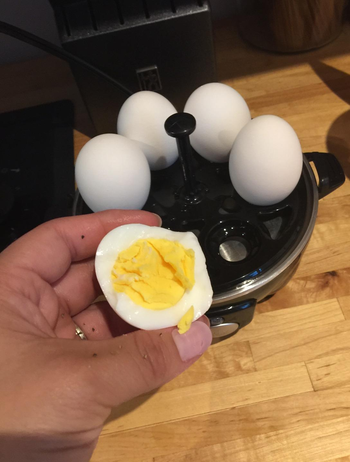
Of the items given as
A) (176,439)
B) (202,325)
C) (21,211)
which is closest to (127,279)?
(202,325)

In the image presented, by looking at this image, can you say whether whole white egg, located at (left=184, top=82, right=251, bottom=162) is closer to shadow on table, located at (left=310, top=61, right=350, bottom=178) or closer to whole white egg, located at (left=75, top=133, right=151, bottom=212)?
whole white egg, located at (left=75, top=133, right=151, bottom=212)

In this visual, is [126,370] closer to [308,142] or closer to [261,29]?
[308,142]

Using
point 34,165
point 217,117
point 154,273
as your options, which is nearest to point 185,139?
point 217,117

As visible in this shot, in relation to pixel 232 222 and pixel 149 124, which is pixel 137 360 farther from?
pixel 149 124

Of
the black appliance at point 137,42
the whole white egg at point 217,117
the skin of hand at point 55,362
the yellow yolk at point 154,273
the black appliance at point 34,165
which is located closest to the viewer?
the skin of hand at point 55,362

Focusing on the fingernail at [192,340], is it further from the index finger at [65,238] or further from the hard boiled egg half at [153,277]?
the index finger at [65,238]

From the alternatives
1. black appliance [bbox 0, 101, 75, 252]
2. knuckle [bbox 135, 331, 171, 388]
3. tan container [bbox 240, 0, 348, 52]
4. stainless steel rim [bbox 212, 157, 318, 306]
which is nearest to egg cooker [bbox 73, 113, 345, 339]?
stainless steel rim [bbox 212, 157, 318, 306]

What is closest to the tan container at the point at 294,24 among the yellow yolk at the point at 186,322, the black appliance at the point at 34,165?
the black appliance at the point at 34,165
